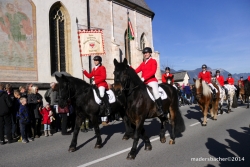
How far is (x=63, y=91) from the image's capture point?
A: 6191 mm

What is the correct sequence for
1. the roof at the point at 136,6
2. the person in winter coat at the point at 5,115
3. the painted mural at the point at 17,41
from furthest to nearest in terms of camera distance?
the roof at the point at 136,6
the painted mural at the point at 17,41
the person in winter coat at the point at 5,115

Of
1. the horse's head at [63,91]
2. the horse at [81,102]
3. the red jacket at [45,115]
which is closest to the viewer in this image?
the horse's head at [63,91]

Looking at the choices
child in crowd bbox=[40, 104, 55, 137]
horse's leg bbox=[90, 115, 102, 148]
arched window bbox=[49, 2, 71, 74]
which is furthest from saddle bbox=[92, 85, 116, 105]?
arched window bbox=[49, 2, 71, 74]

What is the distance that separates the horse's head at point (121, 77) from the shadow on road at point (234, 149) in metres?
2.84

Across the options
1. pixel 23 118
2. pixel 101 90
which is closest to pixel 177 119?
pixel 101 90

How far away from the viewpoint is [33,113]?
8977mm

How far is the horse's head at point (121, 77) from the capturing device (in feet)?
17.2

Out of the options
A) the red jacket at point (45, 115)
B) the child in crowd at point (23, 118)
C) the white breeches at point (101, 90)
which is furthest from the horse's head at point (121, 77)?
the red jacket at point (45, 115)

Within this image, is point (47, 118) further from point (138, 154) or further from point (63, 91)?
point (138, 154)

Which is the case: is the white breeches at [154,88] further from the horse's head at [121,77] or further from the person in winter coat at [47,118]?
the person in winter coat at [47,118]

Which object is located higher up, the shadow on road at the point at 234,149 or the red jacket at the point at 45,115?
the red jacket at the point at 45,115

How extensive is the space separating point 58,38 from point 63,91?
37.1 ft

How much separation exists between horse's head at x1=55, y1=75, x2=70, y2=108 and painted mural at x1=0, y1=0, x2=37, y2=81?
8.21 m

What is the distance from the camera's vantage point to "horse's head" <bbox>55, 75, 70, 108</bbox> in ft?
20.2
